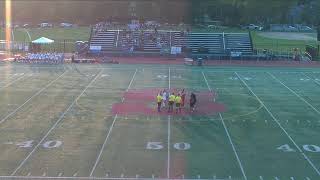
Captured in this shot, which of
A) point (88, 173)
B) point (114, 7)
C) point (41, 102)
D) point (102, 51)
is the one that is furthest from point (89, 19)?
point (88, 173)

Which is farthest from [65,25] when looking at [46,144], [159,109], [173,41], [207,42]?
[46,144]

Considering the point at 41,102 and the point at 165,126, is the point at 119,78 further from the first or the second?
the point at 165,126

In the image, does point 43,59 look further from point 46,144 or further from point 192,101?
point 46,144

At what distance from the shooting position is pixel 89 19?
90875mm

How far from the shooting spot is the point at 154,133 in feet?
70.1

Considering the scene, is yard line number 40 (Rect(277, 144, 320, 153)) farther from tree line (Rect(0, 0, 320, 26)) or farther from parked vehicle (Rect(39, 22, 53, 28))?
parked vehicle (Rect(39, 22, 53, 28))

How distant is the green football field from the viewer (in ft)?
55.8

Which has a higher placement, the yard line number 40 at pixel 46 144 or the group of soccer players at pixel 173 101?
the group of soccer players at pixel 173 101

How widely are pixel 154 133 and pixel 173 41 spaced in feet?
111

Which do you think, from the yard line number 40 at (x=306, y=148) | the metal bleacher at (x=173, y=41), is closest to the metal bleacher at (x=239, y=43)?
the metal bleacher at (x=173, y=41)

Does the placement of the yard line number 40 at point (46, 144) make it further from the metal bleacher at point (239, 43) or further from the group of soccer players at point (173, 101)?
the metal bleacher at point (239, 43)

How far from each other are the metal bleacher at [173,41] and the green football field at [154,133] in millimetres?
17107

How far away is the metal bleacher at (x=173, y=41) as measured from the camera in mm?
52531

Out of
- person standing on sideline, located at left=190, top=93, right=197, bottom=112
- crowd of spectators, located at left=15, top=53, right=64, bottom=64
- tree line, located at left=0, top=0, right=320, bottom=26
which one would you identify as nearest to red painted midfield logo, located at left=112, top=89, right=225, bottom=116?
person standing on sideline, located at left=190, top=93, right=197, bottom=112
